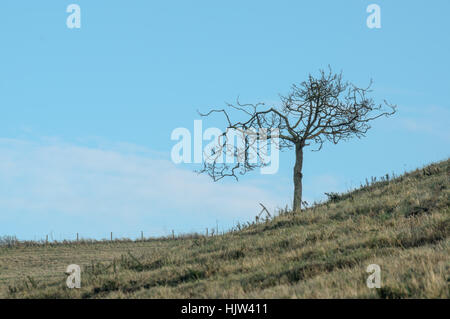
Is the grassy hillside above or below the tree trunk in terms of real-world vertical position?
below

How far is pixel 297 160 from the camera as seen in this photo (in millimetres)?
31438

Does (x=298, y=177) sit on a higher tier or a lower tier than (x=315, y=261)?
higher

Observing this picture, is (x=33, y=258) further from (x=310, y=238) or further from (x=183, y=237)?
(x=310, y=238)

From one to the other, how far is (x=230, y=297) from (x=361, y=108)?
24824 millimetres

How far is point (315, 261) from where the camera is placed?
43.8 ft

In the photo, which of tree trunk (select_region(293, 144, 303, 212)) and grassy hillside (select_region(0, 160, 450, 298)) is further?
tree trunk (select_region(293, 144, 303, 212))

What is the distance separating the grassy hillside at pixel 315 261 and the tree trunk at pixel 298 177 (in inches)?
207

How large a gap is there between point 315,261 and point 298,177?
1778 centimetres

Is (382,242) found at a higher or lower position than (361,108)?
lower

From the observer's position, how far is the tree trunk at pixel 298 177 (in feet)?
99.8

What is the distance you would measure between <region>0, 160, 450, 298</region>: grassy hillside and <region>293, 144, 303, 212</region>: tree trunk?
5.25 metres

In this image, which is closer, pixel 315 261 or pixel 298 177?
pixel 315 261

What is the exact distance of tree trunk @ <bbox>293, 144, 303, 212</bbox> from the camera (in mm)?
30422

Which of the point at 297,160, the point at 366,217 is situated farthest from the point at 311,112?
the point at 366,217
